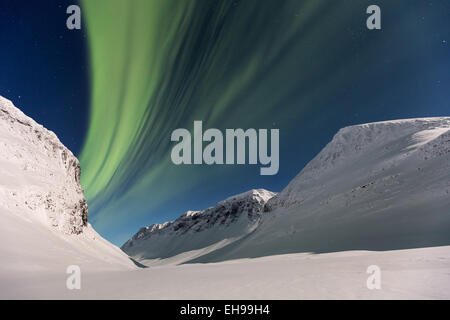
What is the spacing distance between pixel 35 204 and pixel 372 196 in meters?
48.5

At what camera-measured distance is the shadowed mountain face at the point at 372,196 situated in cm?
2596

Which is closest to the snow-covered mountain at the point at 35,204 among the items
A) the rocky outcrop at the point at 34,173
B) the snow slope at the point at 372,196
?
the rocky outcrop at the point at 34,173

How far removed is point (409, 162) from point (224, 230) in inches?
6849

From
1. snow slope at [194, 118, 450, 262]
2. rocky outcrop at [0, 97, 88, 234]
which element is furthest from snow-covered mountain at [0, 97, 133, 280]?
snow slope at [194, 118, 450, 262]

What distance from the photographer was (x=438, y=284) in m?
6.50

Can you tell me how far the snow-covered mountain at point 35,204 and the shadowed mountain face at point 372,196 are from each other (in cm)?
2899

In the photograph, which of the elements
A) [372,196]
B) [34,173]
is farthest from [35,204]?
[372,196]

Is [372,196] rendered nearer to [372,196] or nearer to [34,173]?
[372,196]

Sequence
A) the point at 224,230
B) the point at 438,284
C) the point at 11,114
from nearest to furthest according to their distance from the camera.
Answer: the point at 438,284 < the point at 11,114 < the point at 224,230

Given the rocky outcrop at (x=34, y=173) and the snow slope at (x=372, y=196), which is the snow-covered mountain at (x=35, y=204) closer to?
the rocky outcrop at (x=34, y=173)

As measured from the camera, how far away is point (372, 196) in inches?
1508

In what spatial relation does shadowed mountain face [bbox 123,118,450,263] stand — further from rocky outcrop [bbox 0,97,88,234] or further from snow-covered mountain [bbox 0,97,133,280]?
rocky outcrop [bbox 0,97,88,234]
